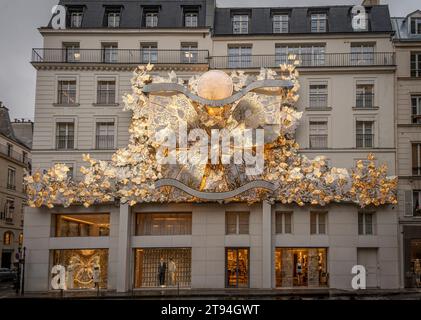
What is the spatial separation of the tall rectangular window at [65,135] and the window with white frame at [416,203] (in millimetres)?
19552

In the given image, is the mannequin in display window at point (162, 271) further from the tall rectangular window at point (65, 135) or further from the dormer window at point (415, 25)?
the dormer window at point (415, 25)

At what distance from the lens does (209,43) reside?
110 feet

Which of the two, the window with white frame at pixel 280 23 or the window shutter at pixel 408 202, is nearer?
the window shutter at pixel 408 202

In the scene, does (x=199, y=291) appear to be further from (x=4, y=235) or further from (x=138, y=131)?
(x=4, y=235)

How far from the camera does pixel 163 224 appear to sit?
31.9 m

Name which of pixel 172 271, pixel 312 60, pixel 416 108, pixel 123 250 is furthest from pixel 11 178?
pixel 416 108

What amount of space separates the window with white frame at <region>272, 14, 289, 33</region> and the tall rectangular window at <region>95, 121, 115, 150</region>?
11.6 m

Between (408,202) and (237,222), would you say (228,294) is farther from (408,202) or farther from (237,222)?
(408,202)

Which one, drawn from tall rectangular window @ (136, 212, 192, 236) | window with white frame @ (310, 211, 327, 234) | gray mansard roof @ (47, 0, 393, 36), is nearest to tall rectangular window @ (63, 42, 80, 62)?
gray mansard roof @ (47, 0, 393, 36)

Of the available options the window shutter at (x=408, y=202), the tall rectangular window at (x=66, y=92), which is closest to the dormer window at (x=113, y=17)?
the tall rectangular window at (x=66, y=92)

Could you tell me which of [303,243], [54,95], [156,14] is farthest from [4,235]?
[303,243]

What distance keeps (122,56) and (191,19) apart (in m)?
4.96

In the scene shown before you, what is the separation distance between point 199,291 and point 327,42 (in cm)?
1615

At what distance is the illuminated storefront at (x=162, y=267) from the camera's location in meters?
31.5
